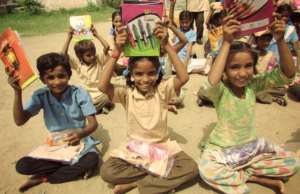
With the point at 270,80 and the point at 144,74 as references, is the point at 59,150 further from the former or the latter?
the point at 270,80

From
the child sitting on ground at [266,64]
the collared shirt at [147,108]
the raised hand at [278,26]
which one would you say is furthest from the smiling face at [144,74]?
the child sitting on ground at [266,64]

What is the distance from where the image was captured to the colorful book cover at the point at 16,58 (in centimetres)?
256

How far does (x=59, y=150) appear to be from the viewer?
2889 millimetres

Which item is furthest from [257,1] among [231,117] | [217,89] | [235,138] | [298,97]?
[298,97]

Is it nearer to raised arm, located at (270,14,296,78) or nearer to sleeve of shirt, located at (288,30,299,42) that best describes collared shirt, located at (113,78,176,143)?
raised arm, located at (270,14,296,78)

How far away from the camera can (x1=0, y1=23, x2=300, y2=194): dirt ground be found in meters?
2.87

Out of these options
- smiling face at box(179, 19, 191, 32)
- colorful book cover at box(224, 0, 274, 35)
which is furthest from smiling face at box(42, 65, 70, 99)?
smiling face at box(179, 19, 191, 32)

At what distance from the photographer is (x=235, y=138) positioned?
279cm

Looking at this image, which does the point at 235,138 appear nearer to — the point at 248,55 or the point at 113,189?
the point at 248,55

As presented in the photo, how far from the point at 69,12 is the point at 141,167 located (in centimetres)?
1401

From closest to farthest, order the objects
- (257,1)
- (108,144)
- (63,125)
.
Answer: (257,1) → (63,125) → (108,144)

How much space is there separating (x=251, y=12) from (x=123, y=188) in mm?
1753

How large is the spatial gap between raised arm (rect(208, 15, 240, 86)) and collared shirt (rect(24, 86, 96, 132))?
1.18 metres

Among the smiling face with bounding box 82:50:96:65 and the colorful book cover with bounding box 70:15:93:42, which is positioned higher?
the colorful book cover with bounding box 70:15:93:42
